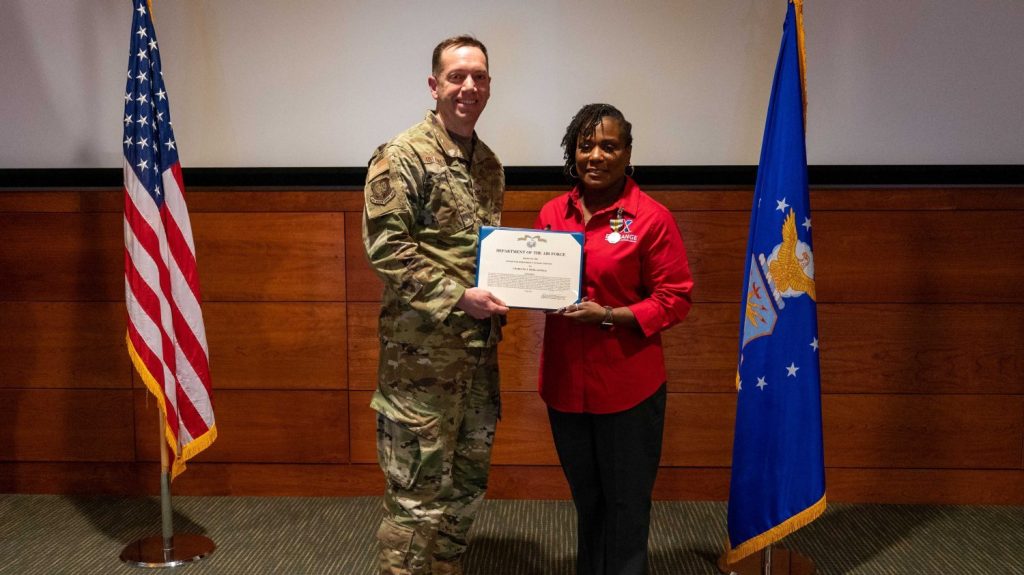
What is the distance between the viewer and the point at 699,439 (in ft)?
11.0

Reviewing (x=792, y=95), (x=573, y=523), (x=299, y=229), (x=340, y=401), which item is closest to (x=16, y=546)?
(x=340, y=401)

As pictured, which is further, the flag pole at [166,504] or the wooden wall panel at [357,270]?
the wooden wall panel at [357,270]

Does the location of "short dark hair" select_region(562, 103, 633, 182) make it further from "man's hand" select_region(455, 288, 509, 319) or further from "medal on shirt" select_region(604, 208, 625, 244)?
"man's hand" select_region(455, 288, 509, 319)

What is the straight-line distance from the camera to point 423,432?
225cm

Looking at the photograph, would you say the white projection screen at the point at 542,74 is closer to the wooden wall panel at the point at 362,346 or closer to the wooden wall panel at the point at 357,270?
the wooden wall panel at the point at 357,270

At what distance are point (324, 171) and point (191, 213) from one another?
56cm

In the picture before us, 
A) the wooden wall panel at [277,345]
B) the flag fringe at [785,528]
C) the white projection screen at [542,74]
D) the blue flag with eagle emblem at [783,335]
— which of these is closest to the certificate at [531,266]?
the blue flag with eagle emblem at [783,335]

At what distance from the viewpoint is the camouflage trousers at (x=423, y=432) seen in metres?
2.27

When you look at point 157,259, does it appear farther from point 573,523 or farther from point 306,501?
point 573,523

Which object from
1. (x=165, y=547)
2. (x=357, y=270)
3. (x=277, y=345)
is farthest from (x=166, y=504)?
(x=357, y=270)

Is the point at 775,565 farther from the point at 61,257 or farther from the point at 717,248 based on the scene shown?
the point at 61,257

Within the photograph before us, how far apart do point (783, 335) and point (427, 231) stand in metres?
1.15

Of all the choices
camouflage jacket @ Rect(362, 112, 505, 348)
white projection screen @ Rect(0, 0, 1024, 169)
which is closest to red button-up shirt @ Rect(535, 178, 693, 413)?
camouflage jacket @ Rect(362, 112, 505, 348)

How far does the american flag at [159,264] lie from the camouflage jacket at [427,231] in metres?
0.96
